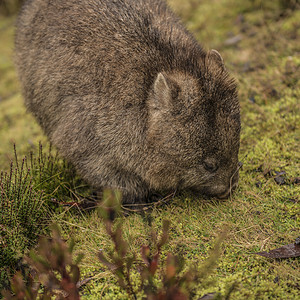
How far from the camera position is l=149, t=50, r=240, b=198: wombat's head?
151 inches

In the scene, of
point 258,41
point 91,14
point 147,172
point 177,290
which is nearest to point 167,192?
point 147,172

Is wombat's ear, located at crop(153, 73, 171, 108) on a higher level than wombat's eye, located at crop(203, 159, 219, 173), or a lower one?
higher

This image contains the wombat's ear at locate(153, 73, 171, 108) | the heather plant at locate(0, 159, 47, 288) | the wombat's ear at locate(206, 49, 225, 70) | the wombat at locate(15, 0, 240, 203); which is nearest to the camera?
the heather plant at locate(0, 159, 47, 288)

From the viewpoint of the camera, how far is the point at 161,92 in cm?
386

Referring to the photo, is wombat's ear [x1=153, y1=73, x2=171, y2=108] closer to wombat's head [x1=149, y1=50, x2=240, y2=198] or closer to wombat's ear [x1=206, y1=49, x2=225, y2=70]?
wombat's head [x1=149, y1=50, x2=240, y2=198]

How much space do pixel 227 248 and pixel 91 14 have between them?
310cm

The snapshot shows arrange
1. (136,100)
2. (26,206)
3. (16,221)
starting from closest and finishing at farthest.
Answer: (16,221) < (26,206) < (136,100)

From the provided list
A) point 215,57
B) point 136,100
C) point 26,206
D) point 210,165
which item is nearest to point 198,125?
point 210,165

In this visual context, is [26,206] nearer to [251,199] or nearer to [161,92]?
[161,92]

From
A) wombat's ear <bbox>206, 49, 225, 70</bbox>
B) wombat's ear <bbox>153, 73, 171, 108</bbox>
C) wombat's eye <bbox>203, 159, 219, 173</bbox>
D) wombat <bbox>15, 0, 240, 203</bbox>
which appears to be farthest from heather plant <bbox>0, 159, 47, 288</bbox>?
wombat's ear <bbox>206, 49, 225, 70</bbox>

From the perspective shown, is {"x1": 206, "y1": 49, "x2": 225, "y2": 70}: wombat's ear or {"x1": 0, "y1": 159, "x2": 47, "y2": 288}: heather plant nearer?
{"x1": 0, "y1": 159, "x2": 47, "y2": 288}: heather plant

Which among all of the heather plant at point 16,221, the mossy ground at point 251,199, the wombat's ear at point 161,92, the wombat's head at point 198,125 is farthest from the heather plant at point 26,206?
the wombat's ear at point 161,92

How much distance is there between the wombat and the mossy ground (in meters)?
0.39

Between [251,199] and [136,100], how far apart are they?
5.62ft
